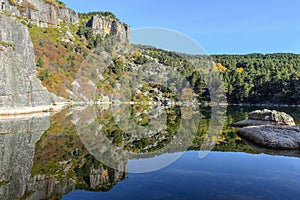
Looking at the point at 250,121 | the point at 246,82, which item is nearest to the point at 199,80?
the point at 246,82

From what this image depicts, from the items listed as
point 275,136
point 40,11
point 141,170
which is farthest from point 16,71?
point 40,11

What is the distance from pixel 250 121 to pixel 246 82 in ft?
284

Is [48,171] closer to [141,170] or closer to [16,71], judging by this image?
[141,170]

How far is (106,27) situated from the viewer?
162m

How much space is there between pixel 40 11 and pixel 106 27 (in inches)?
1746

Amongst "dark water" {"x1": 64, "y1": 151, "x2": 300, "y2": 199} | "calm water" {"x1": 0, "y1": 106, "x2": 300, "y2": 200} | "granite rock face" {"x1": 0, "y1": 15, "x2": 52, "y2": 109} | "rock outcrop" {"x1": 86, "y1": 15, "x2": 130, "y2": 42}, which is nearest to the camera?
"dark water" {"x1": 64, "y1": 151, "x2": 300, "y2": 199}

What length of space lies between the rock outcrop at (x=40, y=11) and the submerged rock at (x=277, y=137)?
402 feet

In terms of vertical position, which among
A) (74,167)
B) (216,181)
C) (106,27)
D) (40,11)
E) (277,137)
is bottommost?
(216,181)

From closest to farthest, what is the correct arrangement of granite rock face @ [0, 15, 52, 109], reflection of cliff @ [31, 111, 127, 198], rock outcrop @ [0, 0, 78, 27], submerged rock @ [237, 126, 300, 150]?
reflection of cliff @ [31, 111, 127, 198] < submerged rock @ [237, 126, 300, 150] < granite rock face @ [0, 15, 52, 109] < rock outcrop @ [0, 0, 78, 27]

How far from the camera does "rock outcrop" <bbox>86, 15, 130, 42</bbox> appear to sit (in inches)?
6201

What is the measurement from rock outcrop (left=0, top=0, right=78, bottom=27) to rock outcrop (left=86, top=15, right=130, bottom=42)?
1434 centimetres

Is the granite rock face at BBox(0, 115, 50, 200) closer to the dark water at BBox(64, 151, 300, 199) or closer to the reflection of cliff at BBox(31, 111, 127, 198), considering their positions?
the reflection of cliff at BBox(31, 111, 127, 198)

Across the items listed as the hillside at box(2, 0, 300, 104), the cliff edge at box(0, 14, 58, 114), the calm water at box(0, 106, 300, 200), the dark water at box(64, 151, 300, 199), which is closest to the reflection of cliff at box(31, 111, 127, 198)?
the calm water at box(0, 106, 300, 200)

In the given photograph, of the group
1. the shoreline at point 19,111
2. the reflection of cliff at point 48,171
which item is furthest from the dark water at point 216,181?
the shoreline at point 19,111
